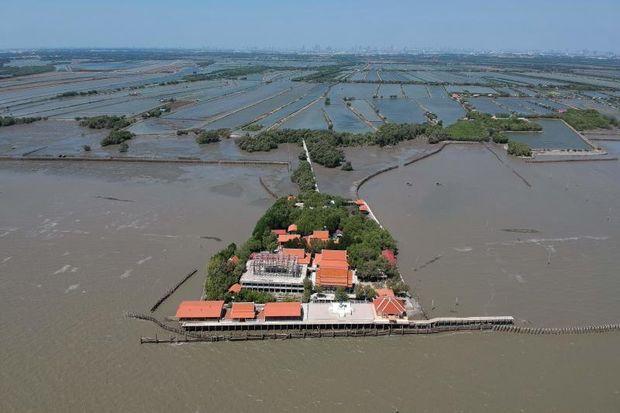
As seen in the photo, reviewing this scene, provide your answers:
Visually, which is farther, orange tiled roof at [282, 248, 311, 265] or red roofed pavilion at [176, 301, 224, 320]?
orange tiled roof at [282, 248, 311, 265]

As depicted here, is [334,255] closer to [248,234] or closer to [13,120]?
[248,234]

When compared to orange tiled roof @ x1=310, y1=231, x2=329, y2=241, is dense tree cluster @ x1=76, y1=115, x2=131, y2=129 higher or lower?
higher

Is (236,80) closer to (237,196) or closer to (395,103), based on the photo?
(395,103)

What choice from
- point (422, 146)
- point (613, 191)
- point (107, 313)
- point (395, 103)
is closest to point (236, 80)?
point (395, 103)

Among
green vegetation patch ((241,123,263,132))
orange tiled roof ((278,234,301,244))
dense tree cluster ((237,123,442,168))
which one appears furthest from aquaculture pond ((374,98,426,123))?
orange tiled roof ((278,234,301,244))

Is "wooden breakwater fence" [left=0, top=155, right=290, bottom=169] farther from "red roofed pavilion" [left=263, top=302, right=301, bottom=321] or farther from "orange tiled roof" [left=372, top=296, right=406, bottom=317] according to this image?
"orange tiled roof" [left=372, top=296, right=406, bottom=317]

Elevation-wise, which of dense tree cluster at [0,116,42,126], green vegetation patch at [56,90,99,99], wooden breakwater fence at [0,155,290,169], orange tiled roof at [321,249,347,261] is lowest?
orange tiled roof at [321,249,347,261]
